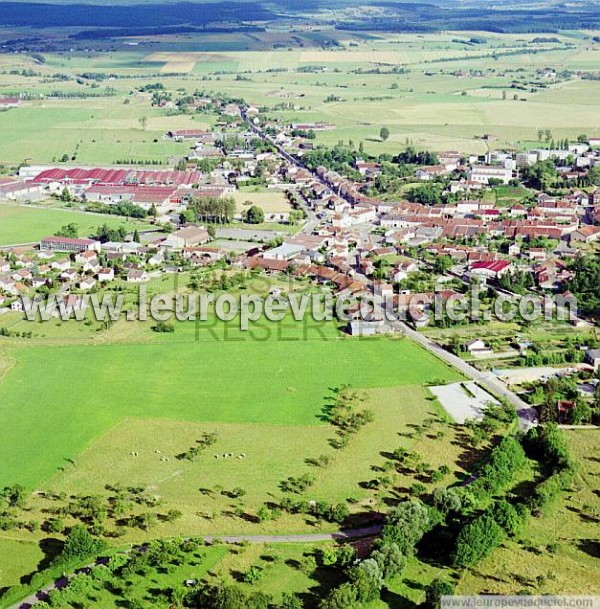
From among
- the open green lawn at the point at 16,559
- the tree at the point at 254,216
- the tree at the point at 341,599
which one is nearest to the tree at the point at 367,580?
the tree at the point at 341,599

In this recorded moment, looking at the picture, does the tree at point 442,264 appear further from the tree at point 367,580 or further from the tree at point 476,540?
the tree at point 367,580

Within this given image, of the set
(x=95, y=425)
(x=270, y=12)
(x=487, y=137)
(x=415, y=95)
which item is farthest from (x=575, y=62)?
(x=95, y=425)

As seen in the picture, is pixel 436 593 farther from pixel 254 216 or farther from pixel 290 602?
pixel 254 216

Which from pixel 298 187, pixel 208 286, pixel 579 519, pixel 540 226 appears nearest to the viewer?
pixel 579 519

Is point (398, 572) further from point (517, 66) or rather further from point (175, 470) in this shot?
point (517, 66)

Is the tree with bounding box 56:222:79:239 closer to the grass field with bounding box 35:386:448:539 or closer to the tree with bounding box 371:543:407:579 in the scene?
the grass field with bounding box 35:386:448:539
